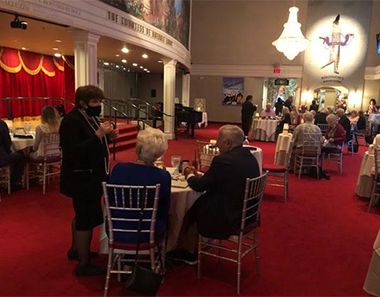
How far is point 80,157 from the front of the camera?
2639 mm

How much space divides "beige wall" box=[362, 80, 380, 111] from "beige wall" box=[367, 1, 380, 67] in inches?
36.8

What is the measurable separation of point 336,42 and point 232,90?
232 inches

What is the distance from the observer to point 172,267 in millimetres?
3006

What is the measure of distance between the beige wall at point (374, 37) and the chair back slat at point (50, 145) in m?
17.6

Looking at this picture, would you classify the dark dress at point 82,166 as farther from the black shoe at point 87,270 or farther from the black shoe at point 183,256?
the black shoe at point 183,256

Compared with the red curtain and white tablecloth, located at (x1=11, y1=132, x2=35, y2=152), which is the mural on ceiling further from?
the red curtain

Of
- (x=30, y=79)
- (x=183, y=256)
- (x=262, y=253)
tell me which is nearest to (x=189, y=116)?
(x=30, y=79)

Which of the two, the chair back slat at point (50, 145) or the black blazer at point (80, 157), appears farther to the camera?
the chair back slat at point (50, 145)

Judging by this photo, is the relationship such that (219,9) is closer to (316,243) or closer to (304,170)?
(304,170)

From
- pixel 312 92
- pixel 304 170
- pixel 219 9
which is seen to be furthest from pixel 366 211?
pixel 219 9

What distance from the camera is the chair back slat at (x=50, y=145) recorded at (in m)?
5.16

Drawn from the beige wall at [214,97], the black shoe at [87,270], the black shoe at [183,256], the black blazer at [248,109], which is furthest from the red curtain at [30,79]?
the black shoe at [183,256]

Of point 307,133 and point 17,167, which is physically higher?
point 307,133

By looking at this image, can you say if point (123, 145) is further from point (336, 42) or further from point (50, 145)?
point (336, 42)
